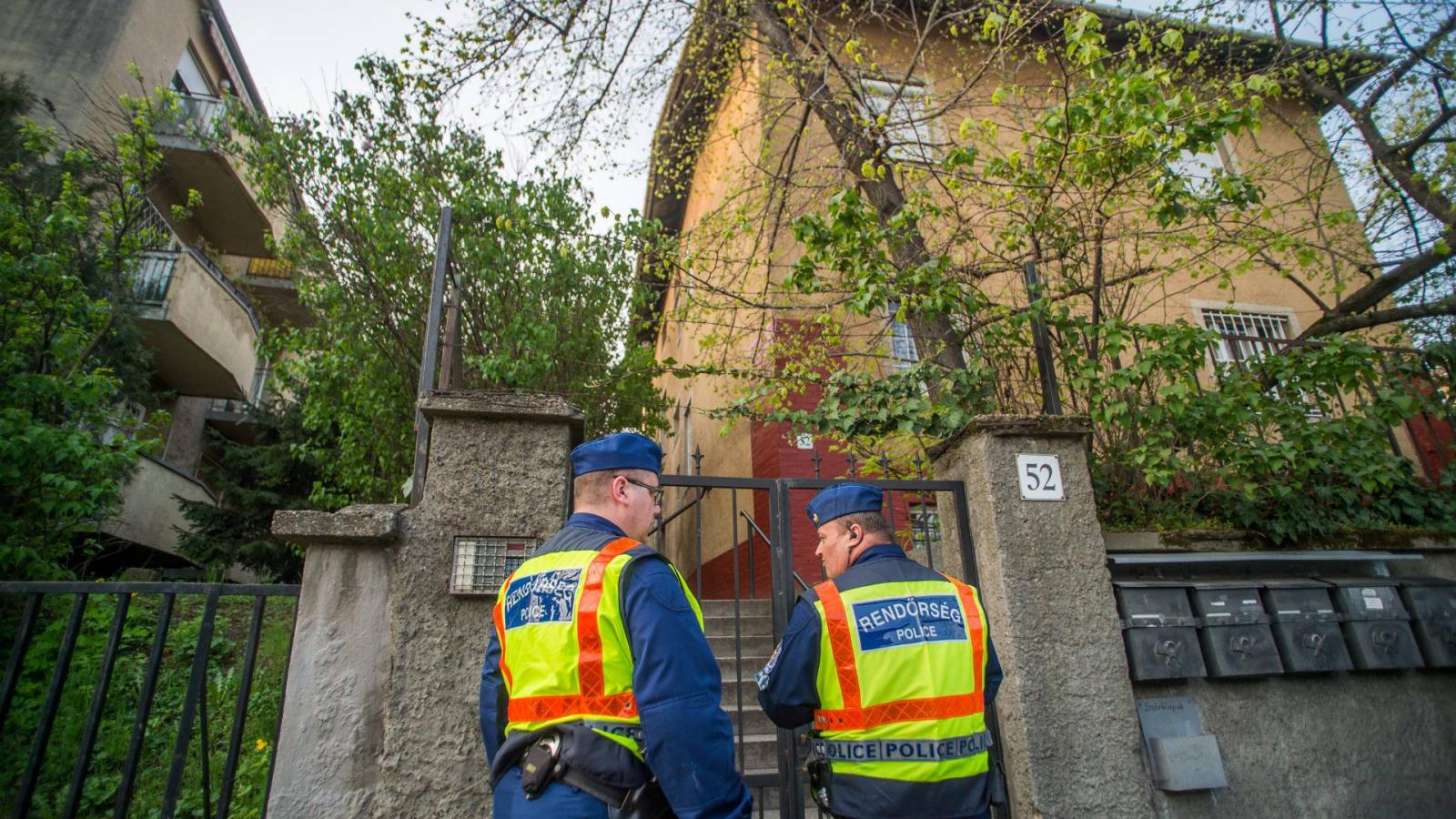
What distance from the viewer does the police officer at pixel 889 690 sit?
233 cm

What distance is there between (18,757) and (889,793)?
6.49 metres

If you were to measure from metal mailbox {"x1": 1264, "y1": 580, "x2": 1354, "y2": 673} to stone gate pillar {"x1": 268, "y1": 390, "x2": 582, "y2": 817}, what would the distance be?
3.70 meters

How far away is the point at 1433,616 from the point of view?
3904mm

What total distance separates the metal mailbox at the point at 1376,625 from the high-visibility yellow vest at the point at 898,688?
2.65m

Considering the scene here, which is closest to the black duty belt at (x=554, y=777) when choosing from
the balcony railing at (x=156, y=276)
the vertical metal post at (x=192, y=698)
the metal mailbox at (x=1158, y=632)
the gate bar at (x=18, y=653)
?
the vertical metal post at (x=192, y=698)

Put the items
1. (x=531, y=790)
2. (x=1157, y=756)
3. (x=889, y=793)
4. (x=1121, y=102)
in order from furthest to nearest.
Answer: (x=1121, y=102) → (x=1157, y=756) → (x=889, y=793) → (x=531, y=790)

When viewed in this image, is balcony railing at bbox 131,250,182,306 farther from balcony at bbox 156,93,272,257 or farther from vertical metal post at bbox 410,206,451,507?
vertical metal post at bbox 410,206,451,507

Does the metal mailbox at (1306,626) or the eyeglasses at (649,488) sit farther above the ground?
the eyeglasses at (649,488)

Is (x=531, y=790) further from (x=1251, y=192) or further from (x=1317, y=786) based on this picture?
(x=1251, y=192)

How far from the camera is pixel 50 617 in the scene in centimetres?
614

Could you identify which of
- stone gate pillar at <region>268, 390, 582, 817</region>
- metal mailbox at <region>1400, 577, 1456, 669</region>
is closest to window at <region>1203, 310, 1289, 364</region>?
metal mailbox at <region>1400, 577, 1456, 669</region>

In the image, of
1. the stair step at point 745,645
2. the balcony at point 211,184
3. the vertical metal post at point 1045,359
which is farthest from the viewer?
the balcony at point 211,184

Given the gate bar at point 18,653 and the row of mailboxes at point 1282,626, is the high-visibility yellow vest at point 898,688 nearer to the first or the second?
the row of mailboxes at point 1282,626

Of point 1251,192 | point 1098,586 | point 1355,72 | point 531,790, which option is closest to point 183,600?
point 531,790
